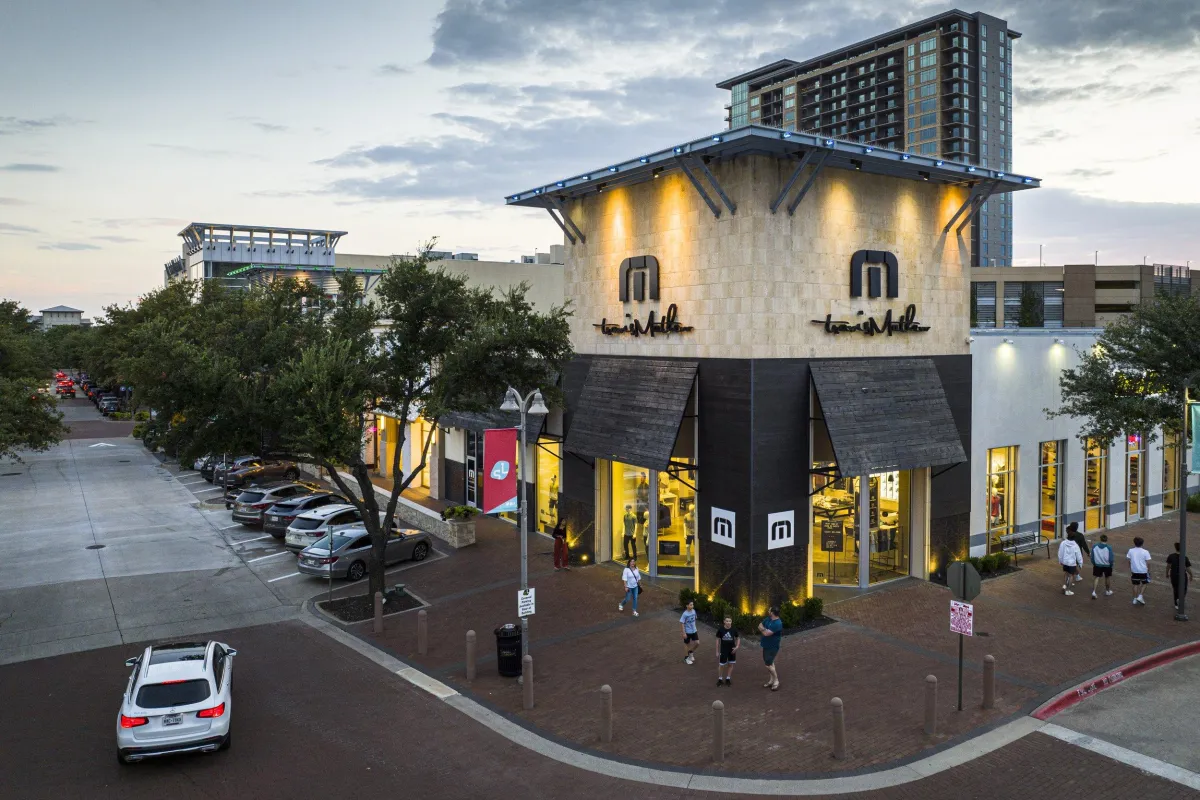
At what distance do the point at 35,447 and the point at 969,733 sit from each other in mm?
23473

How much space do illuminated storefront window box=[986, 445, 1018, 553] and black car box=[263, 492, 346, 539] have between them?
2304 centimetres

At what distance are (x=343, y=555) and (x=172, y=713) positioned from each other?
11478mm

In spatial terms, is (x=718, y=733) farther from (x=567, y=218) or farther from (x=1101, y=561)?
(x=567, y=218)

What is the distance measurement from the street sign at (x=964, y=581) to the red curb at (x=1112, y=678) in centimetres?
253

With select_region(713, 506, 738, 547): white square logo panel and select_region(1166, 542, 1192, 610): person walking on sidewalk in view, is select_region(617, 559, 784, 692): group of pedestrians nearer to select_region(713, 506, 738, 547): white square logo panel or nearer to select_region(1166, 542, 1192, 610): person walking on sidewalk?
select_region(713, 506, 738, 547): white square logo panel

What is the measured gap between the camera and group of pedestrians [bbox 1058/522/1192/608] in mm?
19312

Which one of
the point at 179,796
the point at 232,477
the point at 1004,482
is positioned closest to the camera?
the point at 179,796

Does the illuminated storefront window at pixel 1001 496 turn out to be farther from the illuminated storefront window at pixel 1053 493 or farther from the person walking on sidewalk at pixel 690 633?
the person walking on sidewalk at pixel 690 633

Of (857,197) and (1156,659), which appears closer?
(1156,659)

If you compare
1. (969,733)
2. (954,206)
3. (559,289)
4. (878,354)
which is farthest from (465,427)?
(559,289)

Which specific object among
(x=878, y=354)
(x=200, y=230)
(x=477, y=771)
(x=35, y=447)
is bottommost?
(x=477, y=771)

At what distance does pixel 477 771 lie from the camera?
12.6 metres

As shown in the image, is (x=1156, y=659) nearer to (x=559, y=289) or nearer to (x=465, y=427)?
(x=465, y=427)

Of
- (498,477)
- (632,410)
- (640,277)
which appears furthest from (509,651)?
(640,277)
